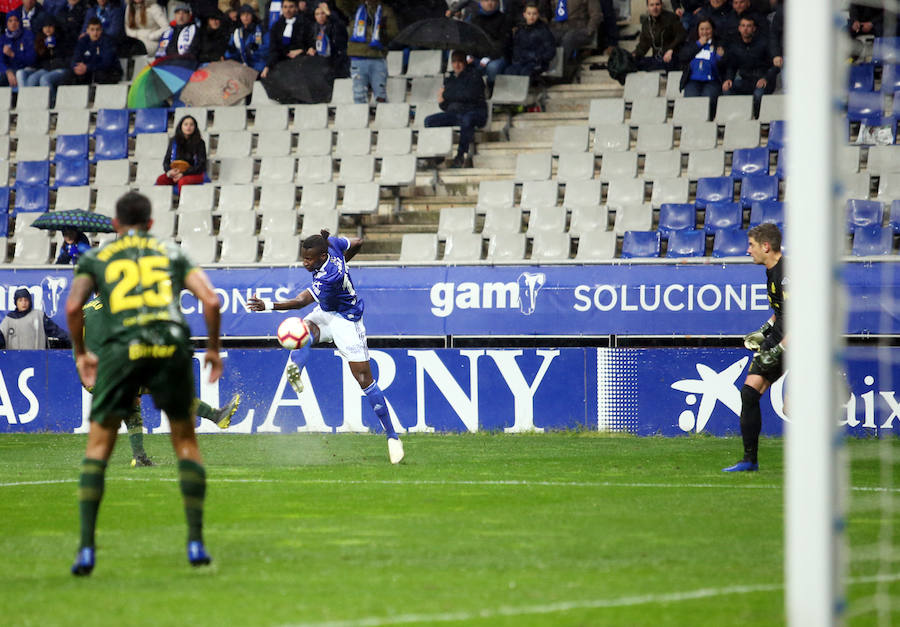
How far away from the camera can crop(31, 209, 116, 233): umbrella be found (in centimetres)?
1898

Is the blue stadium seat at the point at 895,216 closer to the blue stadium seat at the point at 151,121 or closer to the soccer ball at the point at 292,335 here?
the soccer ball at the point at 292,335

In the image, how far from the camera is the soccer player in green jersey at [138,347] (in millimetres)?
7418

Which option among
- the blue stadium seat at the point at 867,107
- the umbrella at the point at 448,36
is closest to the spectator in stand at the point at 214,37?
the umbrella at the point at 448,36

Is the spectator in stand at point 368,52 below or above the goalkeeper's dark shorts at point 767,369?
above

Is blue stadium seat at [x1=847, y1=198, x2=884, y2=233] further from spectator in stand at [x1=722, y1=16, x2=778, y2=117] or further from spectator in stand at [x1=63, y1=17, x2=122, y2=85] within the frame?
spectator in stand at [x1=63, y1=17, x2=122, y2=85]

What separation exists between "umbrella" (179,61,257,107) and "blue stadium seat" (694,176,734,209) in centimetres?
861

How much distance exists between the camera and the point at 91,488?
7.45m

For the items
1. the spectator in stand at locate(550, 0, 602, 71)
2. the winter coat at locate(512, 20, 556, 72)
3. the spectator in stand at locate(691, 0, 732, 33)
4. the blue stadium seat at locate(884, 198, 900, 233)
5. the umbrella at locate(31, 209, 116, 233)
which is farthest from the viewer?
the spectator in stand at locate(550, 0, 602, 71)

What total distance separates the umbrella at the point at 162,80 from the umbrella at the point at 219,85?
7.2 inches

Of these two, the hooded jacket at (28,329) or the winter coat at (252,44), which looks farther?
the winter coat at (252,44)

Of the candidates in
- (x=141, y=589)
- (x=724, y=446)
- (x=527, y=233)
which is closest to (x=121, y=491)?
(x=141, y=589)

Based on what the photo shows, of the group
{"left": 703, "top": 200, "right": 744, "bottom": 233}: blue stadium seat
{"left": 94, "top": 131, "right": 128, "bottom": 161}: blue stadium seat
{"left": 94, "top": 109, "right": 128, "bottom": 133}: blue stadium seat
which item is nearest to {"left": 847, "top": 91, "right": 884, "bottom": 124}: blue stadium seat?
{"left": 703, "top": 200, "right": 744, "bottom": 233}: blue stadium seat

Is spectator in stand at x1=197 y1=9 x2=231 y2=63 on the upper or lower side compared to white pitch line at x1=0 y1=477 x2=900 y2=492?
upper

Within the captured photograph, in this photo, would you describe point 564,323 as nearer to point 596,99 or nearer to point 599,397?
point 599,397
